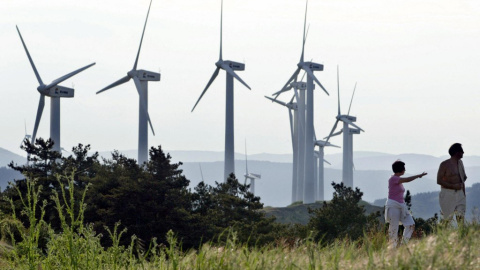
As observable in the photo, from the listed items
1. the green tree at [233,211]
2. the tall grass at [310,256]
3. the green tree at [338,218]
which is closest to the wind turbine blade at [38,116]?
the green tree at [233,211]

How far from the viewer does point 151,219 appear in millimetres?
58188

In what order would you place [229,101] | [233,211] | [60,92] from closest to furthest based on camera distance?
[233,211]
[60,92]
[229,101]

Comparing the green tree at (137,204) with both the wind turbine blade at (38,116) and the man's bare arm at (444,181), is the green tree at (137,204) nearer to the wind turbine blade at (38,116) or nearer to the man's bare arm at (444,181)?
the wind turbine blade at (38,116)

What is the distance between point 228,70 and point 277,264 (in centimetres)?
8262

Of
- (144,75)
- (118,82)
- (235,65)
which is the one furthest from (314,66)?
(118,82)

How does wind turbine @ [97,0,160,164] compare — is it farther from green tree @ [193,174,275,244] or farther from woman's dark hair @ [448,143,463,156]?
woman's dark hair @ [448,143,463,156]

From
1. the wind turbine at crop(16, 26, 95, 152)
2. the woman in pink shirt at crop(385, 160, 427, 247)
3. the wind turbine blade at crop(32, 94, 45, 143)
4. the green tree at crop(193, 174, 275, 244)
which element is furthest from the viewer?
the wind turbine at crop(16, 26, 95, 152)

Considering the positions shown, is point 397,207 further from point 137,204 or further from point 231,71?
point 231,71

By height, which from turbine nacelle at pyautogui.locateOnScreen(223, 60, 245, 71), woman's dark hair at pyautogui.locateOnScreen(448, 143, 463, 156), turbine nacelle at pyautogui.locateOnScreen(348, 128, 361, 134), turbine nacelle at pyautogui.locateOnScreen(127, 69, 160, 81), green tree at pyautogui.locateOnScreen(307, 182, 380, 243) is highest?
turbine nacelle at pyautogui.locateOnScreen(223, 60, 245, 71)

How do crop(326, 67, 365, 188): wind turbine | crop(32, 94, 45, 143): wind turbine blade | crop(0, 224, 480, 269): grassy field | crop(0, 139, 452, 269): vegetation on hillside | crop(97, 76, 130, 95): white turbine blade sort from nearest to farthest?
crop(0, 224, 480, 269): grassy field
crop(0, 139, 452, 269): vegetation on hillside
crop(32, 94, 45, 143): wind turbine blade
crop(97, 76, 130, 95): white turbine blade
crop(326, 67, 365, 188): wind turbine

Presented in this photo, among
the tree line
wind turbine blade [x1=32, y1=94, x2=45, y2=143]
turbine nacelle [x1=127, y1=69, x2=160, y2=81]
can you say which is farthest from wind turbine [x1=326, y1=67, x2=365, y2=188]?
wind turbine blade [x1=32, y1=94, x2=45, y2=143]

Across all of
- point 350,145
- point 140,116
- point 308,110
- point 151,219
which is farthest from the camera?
point 350,145

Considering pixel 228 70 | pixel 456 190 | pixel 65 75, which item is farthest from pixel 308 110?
pixel 456 190

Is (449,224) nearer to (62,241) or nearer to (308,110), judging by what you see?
(62,241)
